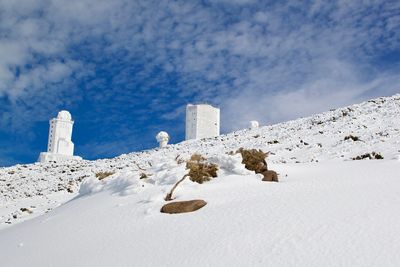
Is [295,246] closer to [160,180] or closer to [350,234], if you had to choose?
[350,234]

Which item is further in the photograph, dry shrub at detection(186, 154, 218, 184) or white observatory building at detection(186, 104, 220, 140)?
white observatory building at detection(186, 104, 220, 140)

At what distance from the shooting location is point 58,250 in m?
8.66

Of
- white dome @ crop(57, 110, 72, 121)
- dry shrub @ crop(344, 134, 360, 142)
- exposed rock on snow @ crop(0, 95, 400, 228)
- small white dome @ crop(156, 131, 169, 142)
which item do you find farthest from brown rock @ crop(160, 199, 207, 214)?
white dome @ crop(57, 110, 72, 121)

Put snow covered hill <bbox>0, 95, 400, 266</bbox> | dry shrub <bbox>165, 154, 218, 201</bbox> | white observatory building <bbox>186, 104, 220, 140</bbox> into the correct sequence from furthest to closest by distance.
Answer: white observatory building <bbox>186, 104, 220, 140</bbox> → dry shrub <bbox>165, 154, 218, 201</bbox> → snow covered hill <bbox>0, 95, 400, 266</bbox>

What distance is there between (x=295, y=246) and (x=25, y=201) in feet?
80.8

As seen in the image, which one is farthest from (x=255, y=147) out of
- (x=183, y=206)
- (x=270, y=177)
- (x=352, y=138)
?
(x=183, y=206)

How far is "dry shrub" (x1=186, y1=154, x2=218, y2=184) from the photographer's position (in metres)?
11.7

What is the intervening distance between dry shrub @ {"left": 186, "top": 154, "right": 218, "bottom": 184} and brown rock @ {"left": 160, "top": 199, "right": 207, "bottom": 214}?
210cm

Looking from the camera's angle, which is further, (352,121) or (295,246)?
(352,121)

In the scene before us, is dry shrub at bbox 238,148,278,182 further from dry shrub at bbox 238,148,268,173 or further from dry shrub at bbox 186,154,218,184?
dry shrub at bbox 186,154,218,184

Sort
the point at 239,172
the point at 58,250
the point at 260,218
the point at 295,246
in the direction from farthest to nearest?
the point at 239,172 → the point at 58,250 → the point at 260,218 → the point at 295,246

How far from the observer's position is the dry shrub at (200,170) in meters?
11.7

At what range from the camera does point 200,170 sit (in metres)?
11.9

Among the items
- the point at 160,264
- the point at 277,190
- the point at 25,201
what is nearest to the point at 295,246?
the point at 160,264
